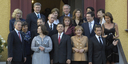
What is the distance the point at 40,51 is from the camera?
6.36 meters

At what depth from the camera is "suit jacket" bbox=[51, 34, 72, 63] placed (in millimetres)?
6344

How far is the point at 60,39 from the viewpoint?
649cm

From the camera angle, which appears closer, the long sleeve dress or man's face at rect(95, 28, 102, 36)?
the long sleeve dress

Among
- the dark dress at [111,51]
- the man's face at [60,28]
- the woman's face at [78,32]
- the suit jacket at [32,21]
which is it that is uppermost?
the suit jacket at [32,21]

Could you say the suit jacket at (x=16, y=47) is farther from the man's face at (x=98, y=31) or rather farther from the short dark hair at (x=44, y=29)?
the man's face at (x=98, y=31)

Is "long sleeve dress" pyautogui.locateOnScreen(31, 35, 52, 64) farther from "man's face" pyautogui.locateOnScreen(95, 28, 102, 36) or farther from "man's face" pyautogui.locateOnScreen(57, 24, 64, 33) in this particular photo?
"man's face" pyautogui.locateOnScreen(95, 28, 102, 36)

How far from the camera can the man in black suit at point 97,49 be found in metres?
6.36

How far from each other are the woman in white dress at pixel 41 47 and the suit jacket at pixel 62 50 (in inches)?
6.0

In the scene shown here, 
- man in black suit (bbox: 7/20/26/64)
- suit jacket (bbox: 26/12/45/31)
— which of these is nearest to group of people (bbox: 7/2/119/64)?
man in black suit (bbox: 7/20/26/64)

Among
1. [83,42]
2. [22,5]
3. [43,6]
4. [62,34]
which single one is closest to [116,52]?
[83,42]

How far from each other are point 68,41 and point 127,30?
9.09 ft

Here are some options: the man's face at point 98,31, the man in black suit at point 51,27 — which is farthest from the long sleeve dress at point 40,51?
the man's face at point 98,31

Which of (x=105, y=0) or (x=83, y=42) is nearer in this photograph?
(x=83, y=42)

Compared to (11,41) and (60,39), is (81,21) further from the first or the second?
(11,41)
